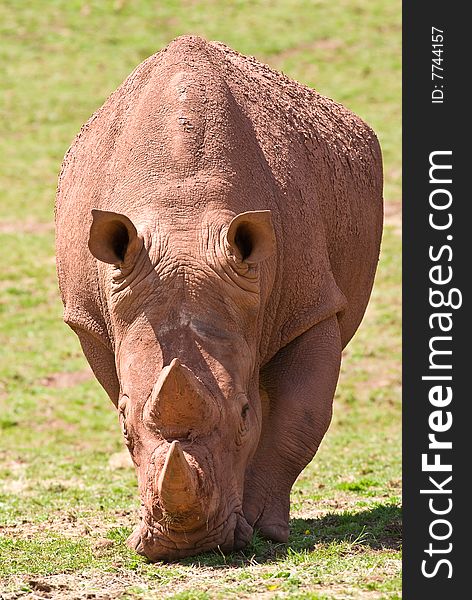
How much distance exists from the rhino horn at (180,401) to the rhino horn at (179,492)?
18cm

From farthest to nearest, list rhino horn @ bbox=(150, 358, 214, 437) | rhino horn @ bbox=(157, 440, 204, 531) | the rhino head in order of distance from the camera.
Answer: the rhino head < rhino horn @ bbox=(150, 358, 214, 437) < rhino horn @ bbox=(157, 440, 204, 531)

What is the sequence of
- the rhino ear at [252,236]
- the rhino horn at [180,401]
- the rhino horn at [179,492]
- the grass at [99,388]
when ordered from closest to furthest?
the rhino horn at [179,492] < the rhino horn at [180,401] < the grass at [99,388] < the rhino ear at [252,236]

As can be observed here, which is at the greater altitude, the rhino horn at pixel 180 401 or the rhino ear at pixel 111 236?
the rhino ear at pixel 111 236

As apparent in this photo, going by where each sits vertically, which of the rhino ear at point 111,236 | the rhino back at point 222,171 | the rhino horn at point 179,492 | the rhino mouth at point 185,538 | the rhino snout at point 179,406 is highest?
the rhino back at point 222,171

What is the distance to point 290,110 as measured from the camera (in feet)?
30.9

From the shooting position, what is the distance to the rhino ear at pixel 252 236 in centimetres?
738

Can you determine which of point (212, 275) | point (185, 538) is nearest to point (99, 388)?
point (212, 275)

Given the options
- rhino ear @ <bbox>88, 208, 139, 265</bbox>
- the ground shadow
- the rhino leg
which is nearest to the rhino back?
the rhino leg

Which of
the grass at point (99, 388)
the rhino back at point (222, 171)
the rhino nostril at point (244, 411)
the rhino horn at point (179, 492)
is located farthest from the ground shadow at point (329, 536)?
the rhino back at point (222, 171)

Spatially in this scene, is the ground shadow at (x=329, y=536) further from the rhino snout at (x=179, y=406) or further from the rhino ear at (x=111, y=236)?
the rhino ear at (x=111, y=236)

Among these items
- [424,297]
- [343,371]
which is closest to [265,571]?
[424,297]

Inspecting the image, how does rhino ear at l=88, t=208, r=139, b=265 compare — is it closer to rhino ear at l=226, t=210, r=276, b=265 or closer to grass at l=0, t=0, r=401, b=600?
rhino ear at l=226, t=210, r=276, b=265

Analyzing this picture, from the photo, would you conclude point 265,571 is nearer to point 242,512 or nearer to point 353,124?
point 242,512

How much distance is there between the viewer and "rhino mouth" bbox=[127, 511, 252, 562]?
7.21 m
